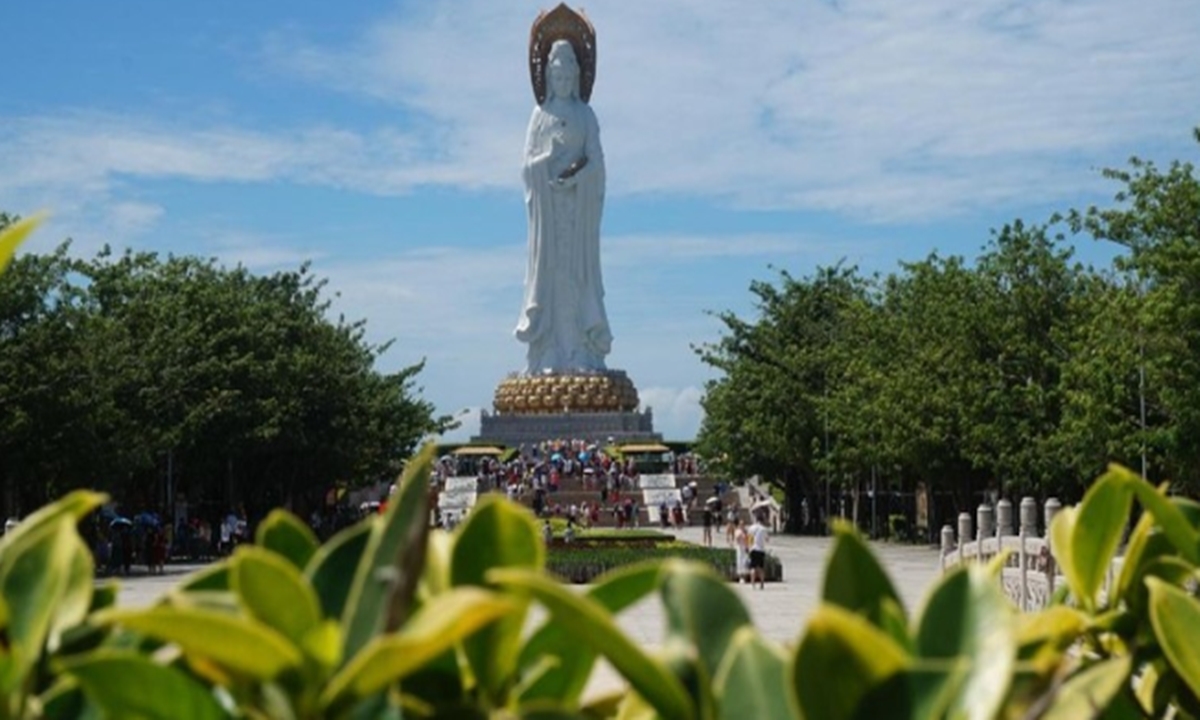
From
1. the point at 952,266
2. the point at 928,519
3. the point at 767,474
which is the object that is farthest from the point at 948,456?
the point at 767,474

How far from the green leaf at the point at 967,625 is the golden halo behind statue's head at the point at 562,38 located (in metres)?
59.2

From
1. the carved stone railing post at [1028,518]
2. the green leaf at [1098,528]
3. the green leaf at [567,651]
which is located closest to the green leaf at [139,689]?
the green leaf at [567,651]

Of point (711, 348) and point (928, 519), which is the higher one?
point (711, 348)

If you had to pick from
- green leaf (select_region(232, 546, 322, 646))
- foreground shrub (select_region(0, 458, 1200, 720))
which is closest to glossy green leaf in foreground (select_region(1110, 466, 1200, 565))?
foreground shrub (select_region(0, 458, 1200, 720))

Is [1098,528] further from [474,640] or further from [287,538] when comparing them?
[287,538]

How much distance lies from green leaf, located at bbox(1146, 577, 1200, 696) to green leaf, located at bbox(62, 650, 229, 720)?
116cm

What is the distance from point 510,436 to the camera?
62.2m

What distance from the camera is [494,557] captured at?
2.24 metres

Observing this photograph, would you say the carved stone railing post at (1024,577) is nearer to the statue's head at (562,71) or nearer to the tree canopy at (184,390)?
the tree canopy at (184,390)

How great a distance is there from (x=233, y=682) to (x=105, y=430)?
99.7ft

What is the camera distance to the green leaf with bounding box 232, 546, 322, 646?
2.00 m

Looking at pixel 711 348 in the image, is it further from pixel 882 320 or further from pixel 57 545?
pixel 57 545

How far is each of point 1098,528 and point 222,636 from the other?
4.54ft

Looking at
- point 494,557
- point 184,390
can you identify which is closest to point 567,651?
point 494,557
